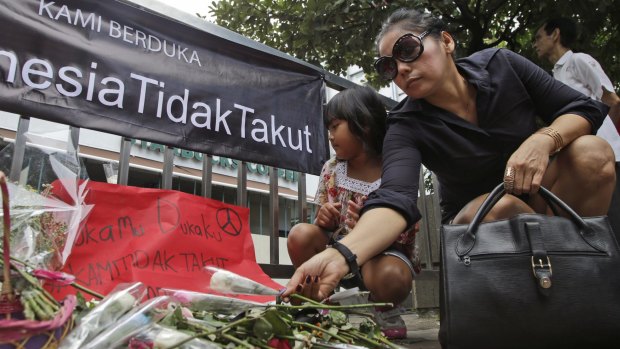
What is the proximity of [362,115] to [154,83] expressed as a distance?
1164 mm

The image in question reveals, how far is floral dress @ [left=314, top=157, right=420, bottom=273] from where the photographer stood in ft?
7.43

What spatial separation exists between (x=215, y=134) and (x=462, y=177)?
142 centimetres

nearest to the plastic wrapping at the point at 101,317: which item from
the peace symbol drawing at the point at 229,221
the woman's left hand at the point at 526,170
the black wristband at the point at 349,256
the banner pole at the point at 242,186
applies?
the black wristband at the point at 349,256

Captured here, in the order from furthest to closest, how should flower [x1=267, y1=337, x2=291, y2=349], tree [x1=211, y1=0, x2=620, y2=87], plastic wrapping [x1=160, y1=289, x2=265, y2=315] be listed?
tree [x1=211, y1=0, x2=620, y2=87] < plastic wrapping [x1=160, y1=289, x2=265, y2=315] < flower [x1=267, y1=337, x2=291, y2=349]

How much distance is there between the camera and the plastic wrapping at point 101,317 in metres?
0.75

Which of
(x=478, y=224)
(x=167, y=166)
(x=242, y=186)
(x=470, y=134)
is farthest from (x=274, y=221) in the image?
(x=478, y=224)

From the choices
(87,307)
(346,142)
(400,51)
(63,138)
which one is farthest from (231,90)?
(87,307)

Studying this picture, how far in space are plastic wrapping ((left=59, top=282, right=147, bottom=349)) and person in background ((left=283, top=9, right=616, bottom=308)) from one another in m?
0.83

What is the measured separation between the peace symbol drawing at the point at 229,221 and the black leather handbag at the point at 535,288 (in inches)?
52.6

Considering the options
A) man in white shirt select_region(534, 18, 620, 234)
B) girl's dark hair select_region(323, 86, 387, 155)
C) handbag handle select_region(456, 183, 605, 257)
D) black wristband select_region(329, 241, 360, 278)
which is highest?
man in white shirt select_region(534, 18, 620, 234)

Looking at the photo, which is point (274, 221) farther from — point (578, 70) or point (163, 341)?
point (578, 70)

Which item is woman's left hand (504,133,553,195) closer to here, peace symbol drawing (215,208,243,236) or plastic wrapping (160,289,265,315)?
plastic wrapping (160,289,265,315)

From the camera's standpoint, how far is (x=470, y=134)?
190 cm

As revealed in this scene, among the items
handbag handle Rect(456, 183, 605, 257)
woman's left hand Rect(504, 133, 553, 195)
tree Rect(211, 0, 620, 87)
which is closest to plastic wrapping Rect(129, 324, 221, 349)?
handbag handle Rect(456, 183, 605, 257)
